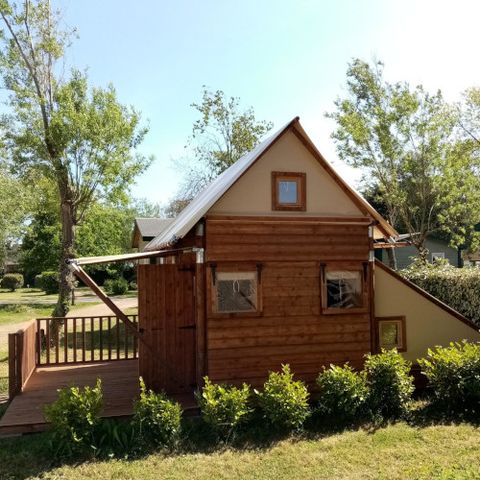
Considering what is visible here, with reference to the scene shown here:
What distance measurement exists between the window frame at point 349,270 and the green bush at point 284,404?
196 cm

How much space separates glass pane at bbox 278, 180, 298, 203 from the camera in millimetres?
9077

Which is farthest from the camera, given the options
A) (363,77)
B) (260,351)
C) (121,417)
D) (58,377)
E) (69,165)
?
(363,77)

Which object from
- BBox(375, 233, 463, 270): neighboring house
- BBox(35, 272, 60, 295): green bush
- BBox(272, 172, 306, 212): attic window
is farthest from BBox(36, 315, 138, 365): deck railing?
BBox(375, 233, 463, 270): neighboring house

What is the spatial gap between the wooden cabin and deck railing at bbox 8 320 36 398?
2.42m

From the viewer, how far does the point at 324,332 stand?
9.07 m

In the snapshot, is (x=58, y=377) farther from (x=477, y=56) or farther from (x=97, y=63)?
(x=477, y=56)

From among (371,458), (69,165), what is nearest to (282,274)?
(371,458)

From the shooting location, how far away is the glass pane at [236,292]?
28.2 ft

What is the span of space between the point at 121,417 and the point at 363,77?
16.3 metres

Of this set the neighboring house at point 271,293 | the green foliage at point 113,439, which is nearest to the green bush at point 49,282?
the neighboring house at point 271,293

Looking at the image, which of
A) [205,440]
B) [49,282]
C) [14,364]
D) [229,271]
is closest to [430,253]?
[49,282]

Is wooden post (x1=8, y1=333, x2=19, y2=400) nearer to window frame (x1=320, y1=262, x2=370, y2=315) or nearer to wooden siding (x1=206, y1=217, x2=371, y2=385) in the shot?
wooden siding (x1=206, y1=217, x2=371, y2=385)

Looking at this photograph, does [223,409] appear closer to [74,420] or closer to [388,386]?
[74,420]

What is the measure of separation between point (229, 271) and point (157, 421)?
286 cm
